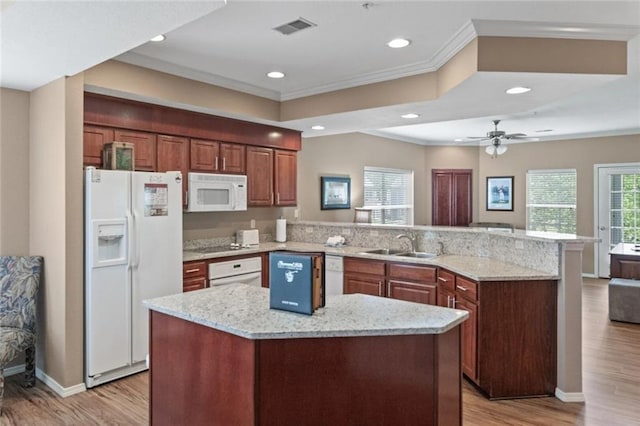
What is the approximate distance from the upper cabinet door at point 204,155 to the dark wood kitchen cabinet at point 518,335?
2992 mm

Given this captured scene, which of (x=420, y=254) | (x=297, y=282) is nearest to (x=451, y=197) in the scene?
(x=420, y=254)

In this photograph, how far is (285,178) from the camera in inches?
223

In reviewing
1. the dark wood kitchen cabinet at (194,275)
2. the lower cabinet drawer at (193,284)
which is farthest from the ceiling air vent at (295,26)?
the lower cabinet drawer at (193,284)

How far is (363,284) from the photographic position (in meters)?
4.57

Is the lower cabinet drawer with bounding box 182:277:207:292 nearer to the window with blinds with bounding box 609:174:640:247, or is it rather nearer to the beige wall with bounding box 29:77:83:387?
the beige wall with bounding box 29:77:83:387

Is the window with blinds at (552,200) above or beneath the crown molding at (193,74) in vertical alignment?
beneath

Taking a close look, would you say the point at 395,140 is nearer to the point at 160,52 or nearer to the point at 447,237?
the point at 447,237

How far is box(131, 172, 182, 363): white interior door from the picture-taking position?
11.9 ft

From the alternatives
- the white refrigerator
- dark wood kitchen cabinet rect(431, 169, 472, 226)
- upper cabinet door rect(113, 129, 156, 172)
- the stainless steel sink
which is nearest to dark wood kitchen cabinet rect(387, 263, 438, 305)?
the stainless steel sink

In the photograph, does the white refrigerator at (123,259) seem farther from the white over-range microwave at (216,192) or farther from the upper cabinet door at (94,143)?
the white over-range microwave at (216,192)

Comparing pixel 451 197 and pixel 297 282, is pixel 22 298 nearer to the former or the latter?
pixel 297 282

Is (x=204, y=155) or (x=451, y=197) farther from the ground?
(x=204, y=155)

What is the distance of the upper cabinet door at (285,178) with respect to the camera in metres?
5.55

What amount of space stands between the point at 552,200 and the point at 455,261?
5.66 metres
